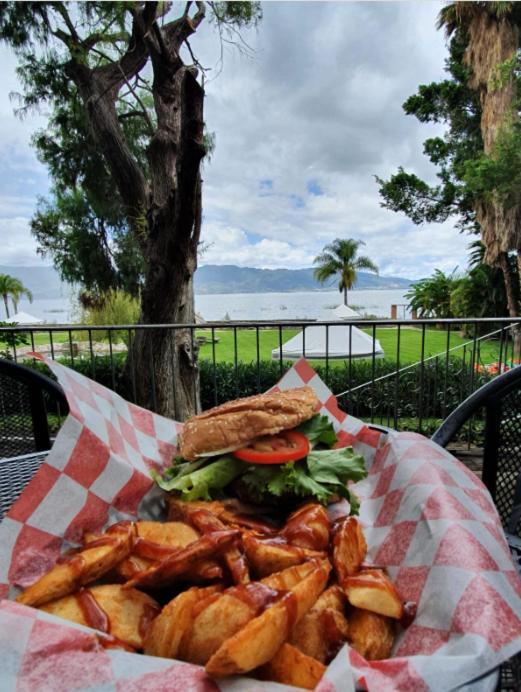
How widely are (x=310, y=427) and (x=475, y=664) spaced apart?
834mm

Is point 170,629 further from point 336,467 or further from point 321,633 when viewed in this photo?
point 336,467

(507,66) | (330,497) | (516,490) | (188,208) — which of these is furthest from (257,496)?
(507,66)

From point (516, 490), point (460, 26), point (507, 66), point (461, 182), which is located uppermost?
point (460, 26)

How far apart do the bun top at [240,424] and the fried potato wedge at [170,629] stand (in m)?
0.57

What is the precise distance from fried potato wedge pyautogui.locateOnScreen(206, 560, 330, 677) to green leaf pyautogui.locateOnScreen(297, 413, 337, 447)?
2.25 feet

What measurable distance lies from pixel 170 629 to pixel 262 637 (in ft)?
0.53

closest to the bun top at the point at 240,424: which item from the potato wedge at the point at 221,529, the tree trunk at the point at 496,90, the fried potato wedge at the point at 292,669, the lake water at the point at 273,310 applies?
the potato wedge at the point at 221,529

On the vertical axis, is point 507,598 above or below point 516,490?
above

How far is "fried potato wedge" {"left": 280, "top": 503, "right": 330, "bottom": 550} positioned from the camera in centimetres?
81

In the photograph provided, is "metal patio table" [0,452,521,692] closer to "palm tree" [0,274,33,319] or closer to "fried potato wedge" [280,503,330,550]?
"fried potato wedge" [280,503,330,550]

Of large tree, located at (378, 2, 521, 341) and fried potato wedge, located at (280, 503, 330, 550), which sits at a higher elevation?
large tree, located at (378, 2, 521, 341)

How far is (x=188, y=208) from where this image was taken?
12.4 feet

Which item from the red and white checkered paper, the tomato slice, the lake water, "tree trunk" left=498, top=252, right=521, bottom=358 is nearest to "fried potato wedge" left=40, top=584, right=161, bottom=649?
the red and white checkered paper

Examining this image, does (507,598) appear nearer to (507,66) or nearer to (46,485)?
(46,485)
